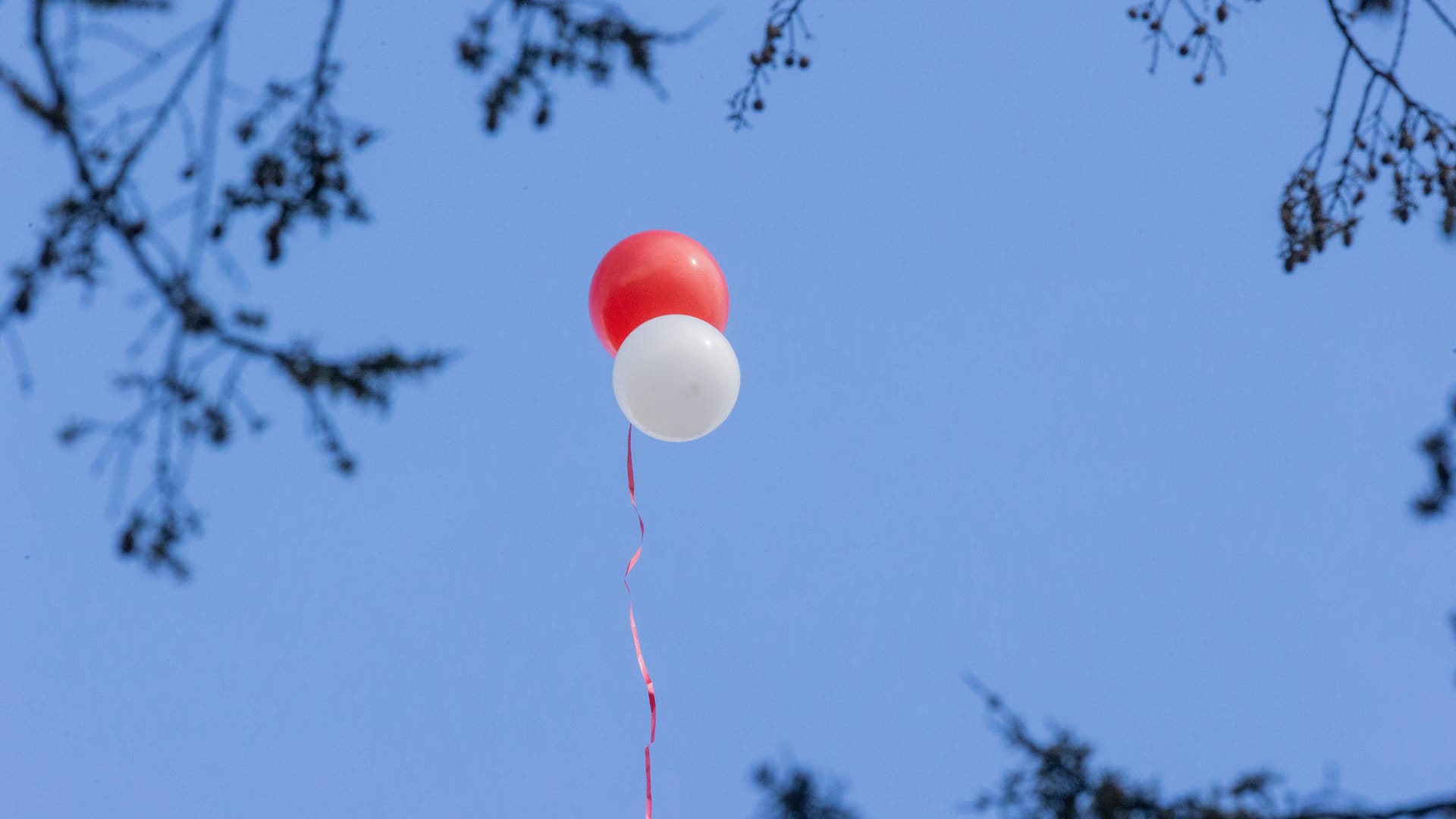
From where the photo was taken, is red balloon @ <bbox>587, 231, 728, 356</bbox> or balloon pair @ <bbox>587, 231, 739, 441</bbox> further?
red balloon @ <bbox>587, 231, 728, 356</bbox>

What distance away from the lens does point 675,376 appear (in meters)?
3.47

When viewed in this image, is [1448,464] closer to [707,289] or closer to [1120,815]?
[1120,815]

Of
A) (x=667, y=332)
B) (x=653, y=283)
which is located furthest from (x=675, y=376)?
(x=653, y=283)

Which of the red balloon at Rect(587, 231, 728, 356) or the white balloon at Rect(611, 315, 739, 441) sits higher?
the red balloon at Rect(587, 231, 728, 356)

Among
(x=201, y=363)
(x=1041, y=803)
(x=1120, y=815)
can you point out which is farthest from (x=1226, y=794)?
(x=201, y=363)

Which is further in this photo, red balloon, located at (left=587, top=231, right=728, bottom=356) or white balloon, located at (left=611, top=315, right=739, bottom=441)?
red balloon, located at (left=587, top=231, right=728, bottom=356)

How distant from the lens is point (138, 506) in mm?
2387

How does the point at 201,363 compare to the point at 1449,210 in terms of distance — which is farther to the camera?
the point at 1449,210

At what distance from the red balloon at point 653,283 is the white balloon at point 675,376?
0.08 m

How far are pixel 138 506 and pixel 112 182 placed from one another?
0.59 meters

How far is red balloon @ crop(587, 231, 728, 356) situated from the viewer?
3.66m

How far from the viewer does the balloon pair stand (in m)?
3.48

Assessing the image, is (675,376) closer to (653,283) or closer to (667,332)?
(667,332)

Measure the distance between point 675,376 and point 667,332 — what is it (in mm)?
129
